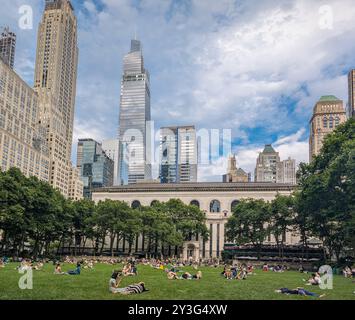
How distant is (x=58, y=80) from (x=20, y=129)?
4974cm

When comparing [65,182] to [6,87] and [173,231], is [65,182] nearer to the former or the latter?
[6,87]

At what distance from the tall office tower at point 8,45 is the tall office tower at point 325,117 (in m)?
126

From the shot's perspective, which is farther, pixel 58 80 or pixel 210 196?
pixel 58 80

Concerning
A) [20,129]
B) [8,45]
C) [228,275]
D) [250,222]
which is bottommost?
[228,275]

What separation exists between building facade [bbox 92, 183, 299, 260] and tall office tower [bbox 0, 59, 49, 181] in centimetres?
2784

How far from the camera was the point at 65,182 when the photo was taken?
506 feet

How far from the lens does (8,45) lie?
161 meters

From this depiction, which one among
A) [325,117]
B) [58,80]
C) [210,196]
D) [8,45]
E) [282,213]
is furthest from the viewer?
[325,117]

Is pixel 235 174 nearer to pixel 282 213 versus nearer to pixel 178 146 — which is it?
pixel 178 146

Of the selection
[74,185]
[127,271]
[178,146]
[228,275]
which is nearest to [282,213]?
[228,275]

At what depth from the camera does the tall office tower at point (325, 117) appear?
164m

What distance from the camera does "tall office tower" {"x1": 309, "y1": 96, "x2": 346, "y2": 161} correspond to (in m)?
164
